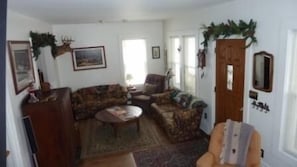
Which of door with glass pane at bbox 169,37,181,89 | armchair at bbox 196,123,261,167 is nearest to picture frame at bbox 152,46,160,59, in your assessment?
door with glass pane at bbox 169,37,181,89

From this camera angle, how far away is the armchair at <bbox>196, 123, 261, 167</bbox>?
2.66 metres

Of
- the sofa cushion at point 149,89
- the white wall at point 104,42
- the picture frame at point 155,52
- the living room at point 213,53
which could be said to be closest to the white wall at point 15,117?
the living room at point 213,53

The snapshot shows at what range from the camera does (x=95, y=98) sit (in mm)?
6406

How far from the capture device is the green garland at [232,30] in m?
3.08

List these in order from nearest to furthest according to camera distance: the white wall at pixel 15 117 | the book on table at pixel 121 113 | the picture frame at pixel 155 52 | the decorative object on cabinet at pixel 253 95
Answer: the white wall at pixel 15 117, the decorative object on cabinet at pixel 253 95, the book on table at pixel 121 113, the picture frame at pixel 155 52

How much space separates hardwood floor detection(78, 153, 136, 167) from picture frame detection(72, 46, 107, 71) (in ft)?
11.0

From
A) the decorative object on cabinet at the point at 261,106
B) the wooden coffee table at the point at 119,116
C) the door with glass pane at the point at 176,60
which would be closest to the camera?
the decorative object on cabinet at the point at 261,106

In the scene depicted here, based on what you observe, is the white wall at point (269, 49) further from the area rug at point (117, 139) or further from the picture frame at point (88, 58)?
the picture frame at point (88, 58)

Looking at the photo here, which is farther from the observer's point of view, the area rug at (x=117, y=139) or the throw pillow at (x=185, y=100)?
the throw pillow at (x=185, y=100)

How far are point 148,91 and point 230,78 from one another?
3.09 m

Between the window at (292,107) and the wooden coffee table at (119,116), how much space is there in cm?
289

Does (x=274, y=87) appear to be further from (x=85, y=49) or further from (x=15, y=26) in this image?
(x=85, y=49)

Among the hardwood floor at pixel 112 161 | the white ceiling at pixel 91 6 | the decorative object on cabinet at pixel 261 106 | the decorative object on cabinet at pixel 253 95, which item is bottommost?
the hardwood floor at pixel 112 161

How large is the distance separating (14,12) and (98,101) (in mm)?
3451
